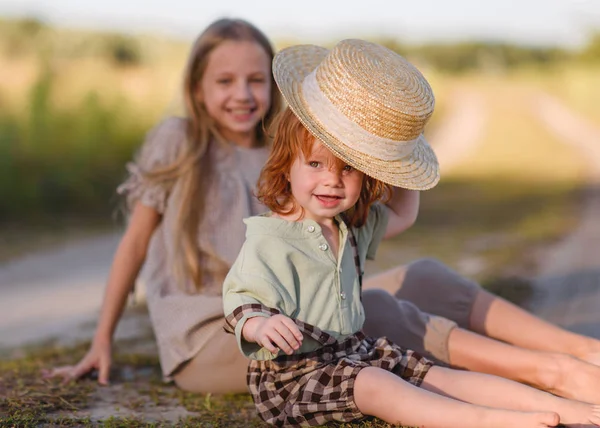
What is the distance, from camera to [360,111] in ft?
7.78

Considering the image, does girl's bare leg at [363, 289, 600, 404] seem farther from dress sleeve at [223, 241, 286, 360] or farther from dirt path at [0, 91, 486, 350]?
dirt path at [0, 91, 486, 350]

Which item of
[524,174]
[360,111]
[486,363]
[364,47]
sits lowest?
[524,174]

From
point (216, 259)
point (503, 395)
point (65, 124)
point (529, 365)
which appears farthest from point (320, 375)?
point (65, 124)

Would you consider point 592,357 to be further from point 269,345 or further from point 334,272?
point 269,345

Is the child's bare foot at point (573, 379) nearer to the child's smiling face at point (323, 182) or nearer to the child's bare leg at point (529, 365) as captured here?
the child's bare leg at point (529, 365)

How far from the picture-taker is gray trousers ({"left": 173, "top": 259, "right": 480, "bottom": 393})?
289 centimetres

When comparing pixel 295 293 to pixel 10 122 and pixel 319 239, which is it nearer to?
pixel 319 239

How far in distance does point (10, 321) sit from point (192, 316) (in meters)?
2.00

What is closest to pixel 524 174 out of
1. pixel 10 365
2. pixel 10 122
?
pixel 10 122

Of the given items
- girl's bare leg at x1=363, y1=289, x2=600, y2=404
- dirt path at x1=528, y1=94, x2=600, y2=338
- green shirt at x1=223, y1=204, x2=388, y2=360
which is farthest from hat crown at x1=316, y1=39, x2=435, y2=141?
dirt path at x1=528, y1=94, x2=600, y2=338

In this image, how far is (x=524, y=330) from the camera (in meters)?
2.97

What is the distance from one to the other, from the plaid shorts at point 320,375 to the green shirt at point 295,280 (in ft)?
0.12

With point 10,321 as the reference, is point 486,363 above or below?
above

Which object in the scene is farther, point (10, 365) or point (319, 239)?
point (10, 365)
